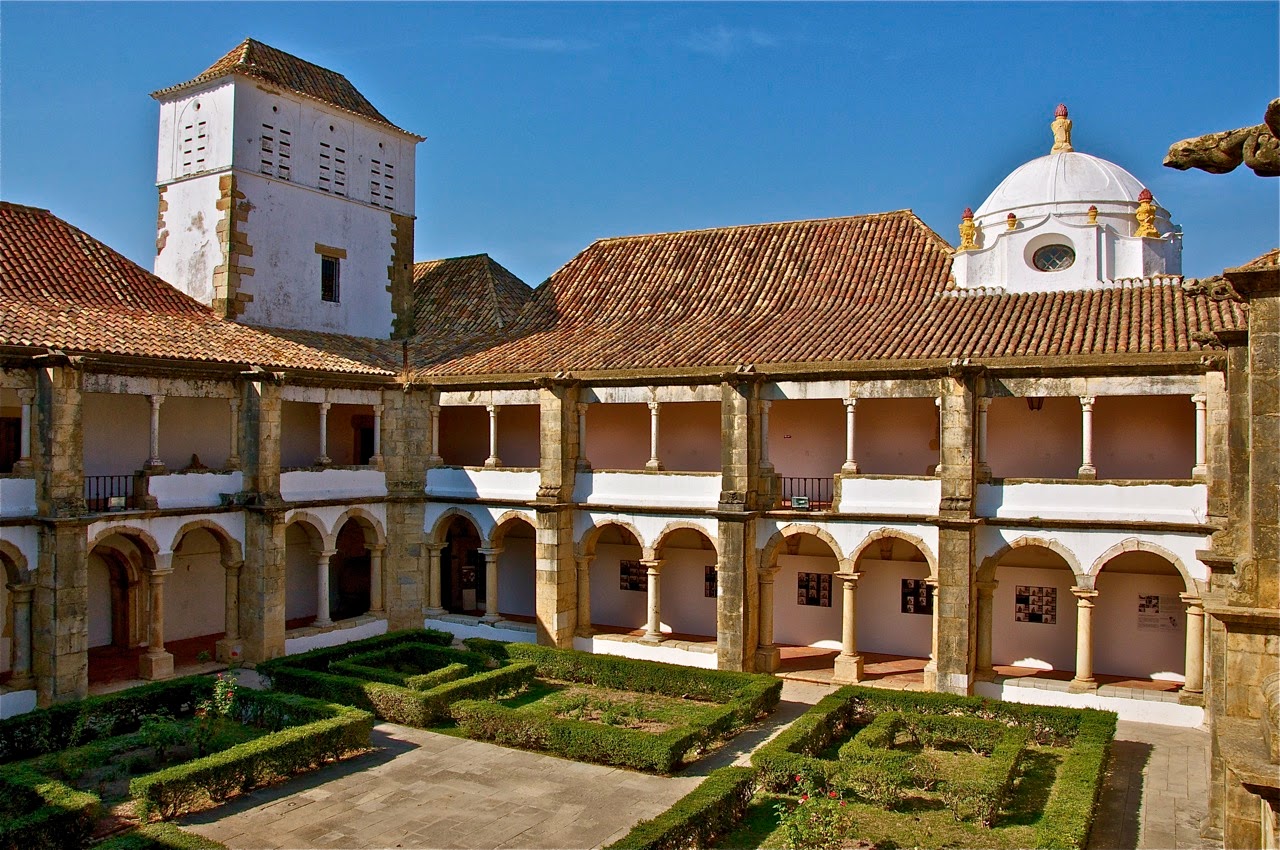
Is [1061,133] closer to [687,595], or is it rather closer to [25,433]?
[687,595]

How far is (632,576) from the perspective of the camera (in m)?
25.0

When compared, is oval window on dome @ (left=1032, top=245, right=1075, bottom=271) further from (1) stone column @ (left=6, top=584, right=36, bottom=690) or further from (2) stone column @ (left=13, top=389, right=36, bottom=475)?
(1) stone column @ (left=6, top=584, right=36, bottom=690)

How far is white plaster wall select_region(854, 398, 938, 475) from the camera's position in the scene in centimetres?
2183

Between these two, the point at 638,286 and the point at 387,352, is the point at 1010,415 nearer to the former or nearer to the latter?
the point at 638,286

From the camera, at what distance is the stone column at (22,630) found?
664 inches

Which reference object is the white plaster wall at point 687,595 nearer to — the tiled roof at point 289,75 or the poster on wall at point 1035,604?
the poster on wall at point 1035,604

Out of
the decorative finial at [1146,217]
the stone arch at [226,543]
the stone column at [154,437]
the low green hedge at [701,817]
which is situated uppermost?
the decorative finial at [1146,217]

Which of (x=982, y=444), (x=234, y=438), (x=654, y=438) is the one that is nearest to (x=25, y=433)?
(x=234, y=438)

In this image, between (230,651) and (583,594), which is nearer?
(230,651)

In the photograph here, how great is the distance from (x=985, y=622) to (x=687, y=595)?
25.8 feet

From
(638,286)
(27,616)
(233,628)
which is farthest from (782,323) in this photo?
(27,616)

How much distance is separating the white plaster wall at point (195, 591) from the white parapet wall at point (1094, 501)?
58.1 feet

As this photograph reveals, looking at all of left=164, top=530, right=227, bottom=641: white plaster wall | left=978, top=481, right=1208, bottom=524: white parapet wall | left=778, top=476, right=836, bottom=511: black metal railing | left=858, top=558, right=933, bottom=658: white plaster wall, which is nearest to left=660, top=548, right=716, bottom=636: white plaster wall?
left=778, top=476, right=836, bottom=511: black metal railing

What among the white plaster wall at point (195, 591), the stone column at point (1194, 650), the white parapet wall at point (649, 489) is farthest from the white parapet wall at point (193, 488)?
the stone column at point (1194, 650)
